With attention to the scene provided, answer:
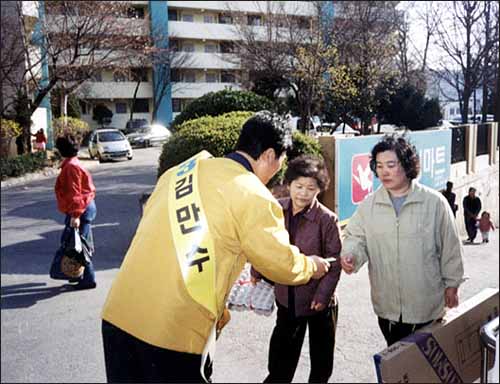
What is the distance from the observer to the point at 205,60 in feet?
10.7

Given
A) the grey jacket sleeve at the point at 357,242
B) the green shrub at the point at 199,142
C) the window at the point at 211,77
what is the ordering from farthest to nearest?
the green shrub at the point at 199,142 → the window at the point at 211,77 → the grey jacket sleeve at the point at 357,242

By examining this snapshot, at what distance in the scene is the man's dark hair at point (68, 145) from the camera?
2.75 meters

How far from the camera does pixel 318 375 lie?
1.90 meters

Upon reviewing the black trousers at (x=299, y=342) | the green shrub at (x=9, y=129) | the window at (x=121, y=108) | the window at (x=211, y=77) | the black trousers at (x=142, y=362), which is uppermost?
the window at (x=211, y=77)

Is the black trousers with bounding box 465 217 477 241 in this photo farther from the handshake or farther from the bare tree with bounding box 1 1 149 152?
the handshake

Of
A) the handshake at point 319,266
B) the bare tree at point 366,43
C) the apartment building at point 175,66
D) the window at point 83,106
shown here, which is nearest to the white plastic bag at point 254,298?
the handshake at point 319,266

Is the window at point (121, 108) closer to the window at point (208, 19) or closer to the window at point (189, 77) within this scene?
the window at point (189, 77)

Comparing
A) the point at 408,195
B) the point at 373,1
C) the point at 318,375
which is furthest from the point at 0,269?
the point at 373,1

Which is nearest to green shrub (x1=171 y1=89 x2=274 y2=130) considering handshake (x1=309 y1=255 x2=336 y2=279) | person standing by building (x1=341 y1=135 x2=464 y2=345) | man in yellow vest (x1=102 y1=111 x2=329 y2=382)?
person standing by building (x1=341 y1=135 x2=464 y2=345)

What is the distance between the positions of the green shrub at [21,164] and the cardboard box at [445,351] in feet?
9.26

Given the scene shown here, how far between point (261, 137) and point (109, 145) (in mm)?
2286

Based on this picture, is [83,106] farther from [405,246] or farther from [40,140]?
[405,246]

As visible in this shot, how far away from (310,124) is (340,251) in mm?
4065

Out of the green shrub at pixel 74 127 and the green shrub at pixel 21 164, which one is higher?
the green shrub at pixel 74 127
